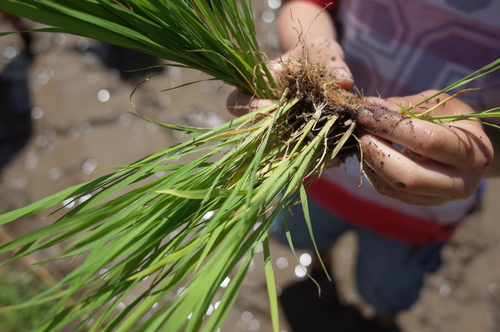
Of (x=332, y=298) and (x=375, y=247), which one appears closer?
(x=375, y=247)

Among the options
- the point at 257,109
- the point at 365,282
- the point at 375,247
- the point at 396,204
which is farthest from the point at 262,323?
the point at 257,109

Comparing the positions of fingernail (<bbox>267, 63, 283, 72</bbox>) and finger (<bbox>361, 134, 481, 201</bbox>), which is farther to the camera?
fingernail (<bbox>267, 63, 283, 72</bbox>)

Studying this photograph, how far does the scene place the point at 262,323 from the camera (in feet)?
4.92

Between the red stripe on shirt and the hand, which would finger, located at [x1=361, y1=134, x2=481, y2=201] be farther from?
the red stripe on shirt

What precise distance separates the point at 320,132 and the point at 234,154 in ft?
0.57

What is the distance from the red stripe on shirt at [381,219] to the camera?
1.05 m

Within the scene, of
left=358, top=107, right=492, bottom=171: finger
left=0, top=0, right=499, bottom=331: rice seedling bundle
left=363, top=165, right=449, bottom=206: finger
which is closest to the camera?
left=0, top=0, right=499, bottom=331: rice seedling bundle

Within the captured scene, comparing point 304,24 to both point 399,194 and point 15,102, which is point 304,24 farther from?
point 15,102

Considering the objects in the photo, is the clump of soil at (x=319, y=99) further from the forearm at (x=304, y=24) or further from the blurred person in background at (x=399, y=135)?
the forearm at (x=304, y=24)

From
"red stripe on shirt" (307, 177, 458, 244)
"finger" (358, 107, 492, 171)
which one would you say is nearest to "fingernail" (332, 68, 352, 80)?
"finger" (358, 107, 492, 171)

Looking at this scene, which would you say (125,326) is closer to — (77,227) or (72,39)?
(77,227)

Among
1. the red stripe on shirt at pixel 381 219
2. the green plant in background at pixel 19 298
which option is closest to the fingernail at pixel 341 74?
the red stripe on shirt at pixel 381 219

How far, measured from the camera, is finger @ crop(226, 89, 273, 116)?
0.76 meters

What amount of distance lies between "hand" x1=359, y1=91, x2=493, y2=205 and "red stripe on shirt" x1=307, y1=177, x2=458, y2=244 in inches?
14.0
